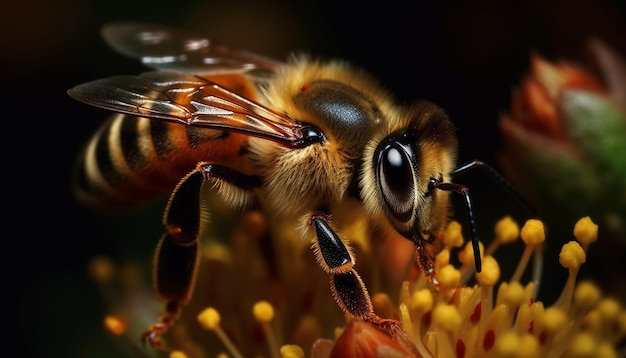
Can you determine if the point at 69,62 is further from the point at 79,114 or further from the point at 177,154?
the point at 177,154

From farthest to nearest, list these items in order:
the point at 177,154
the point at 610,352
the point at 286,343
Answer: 1. the point at 286,343
2. the point at 177,154
3. the point at 610,352

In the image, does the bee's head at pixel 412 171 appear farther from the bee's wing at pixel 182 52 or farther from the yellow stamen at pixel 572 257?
the bee's wing at pixel 182 52

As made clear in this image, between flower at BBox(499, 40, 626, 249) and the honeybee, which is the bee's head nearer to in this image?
the honeybee

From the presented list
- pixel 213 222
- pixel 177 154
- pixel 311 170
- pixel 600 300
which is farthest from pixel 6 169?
pixel 600 300

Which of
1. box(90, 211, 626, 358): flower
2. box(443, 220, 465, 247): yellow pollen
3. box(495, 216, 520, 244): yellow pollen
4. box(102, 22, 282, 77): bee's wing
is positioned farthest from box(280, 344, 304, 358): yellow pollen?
box(102, 22, 282, 77): bee's wing

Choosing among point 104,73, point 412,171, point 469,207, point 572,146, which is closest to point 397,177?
point 412,171

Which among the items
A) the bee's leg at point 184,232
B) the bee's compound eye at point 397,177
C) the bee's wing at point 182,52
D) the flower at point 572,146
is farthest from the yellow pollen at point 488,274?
the bee's wing at point 182,52

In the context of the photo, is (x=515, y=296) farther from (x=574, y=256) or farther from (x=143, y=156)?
(x=143, y=156)
